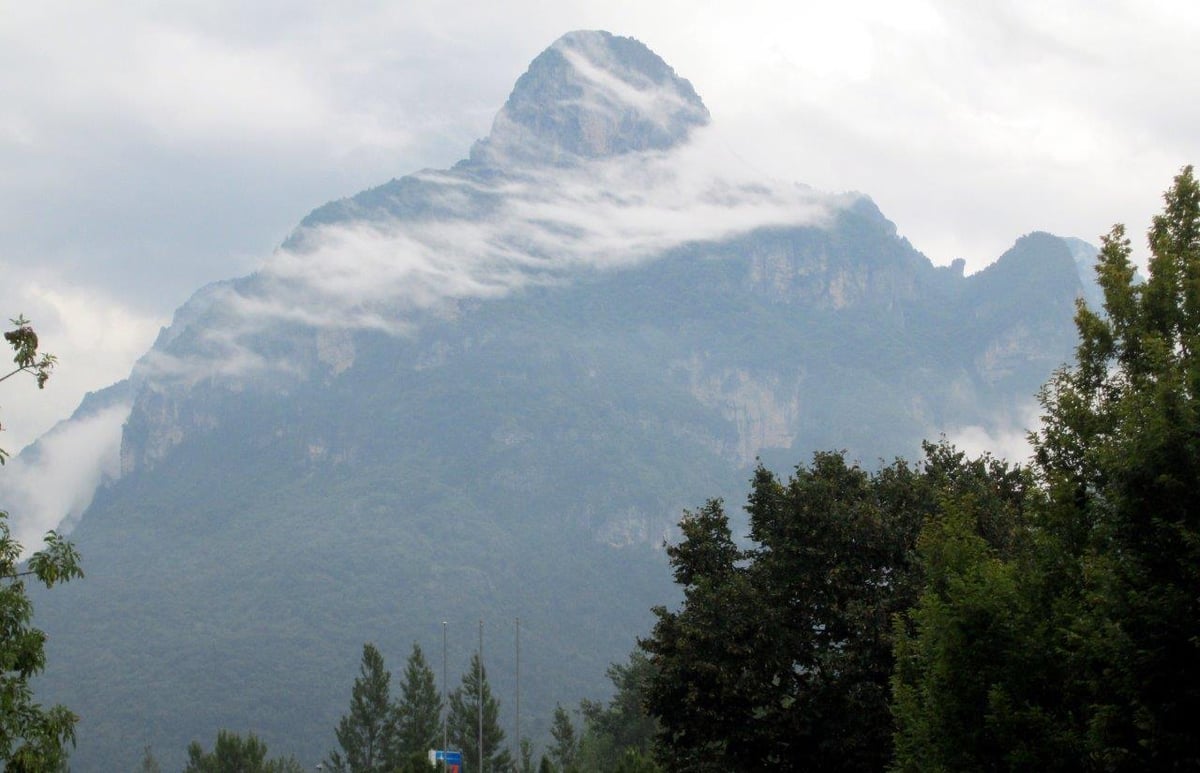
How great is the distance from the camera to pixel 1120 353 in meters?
23.6

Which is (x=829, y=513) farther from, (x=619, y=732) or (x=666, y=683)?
(x=619, y=732)

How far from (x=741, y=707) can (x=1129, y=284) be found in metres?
16.1

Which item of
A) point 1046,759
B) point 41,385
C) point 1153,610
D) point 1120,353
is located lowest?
point 1046,759

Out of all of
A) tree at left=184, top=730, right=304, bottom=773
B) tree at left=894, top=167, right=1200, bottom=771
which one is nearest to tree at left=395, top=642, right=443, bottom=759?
tree at left=184, top=730, right=304, bottom=773

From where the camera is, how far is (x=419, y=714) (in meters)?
111

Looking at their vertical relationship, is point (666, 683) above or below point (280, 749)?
below

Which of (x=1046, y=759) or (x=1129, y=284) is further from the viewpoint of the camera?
(x=1129, y=284)

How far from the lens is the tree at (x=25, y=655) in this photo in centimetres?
1700

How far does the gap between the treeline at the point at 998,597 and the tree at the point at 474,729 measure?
7141 cm

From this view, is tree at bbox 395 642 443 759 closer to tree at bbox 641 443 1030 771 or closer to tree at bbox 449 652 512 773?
tree at bbox 449 652 512 773

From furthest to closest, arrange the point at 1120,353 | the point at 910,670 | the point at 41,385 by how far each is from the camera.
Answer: the point at 910,670
the point at 1120,353
the point at 41,385

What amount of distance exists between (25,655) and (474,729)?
98.2 m

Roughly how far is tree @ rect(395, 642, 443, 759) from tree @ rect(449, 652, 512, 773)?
160 cm

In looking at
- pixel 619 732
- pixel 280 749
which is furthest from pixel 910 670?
pixel 280 749
